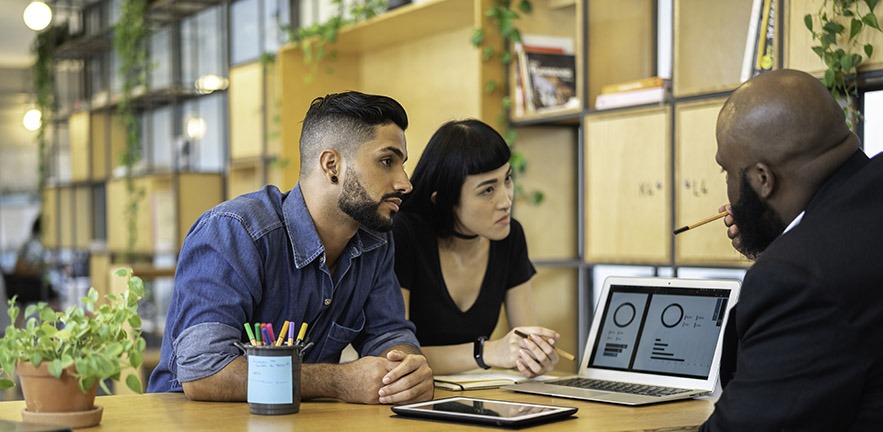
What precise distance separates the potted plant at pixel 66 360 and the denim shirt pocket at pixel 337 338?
2.19 feet

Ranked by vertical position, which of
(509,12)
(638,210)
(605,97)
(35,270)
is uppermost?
(509,12)

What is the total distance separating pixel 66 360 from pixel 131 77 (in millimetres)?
6058

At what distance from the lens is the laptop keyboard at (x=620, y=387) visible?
2.12m

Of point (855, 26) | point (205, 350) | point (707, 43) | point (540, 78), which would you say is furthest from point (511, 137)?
point (205, 350)

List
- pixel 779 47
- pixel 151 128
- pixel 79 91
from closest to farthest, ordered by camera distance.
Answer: pixel 779 47, pixel 151 128, pixel 79 91

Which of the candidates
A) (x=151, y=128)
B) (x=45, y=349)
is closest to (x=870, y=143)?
(x=45, y=349)

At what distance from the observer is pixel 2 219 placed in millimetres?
11484

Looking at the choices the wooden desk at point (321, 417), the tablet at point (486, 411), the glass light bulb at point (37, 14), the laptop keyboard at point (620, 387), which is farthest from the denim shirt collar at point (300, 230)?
the glass light bulb at point (37, 14)

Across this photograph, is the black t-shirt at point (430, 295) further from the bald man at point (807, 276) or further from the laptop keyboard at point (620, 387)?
the bald man at point (807, 276)

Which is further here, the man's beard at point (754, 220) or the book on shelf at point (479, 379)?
the book on shelf at point (479, 379)

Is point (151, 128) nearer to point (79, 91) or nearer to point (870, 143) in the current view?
point (79, 91)

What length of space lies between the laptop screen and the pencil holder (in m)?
0.84

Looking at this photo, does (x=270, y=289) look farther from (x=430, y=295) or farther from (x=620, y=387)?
(x=620, y=387)

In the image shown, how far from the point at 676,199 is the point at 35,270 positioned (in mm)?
7500
